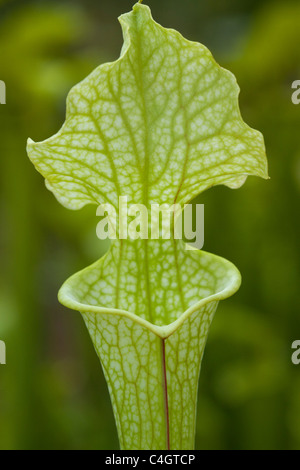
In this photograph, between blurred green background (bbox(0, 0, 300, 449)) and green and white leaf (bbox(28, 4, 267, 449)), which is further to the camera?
blurred green background (bbox(0, 0, 300, 449))

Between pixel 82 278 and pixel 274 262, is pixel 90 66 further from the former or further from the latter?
pixel 82 278

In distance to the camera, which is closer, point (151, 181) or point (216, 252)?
point (151, 181)

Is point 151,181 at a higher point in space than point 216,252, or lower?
higher

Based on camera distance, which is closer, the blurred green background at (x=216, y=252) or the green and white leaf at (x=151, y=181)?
the green and white leaf at (x=151, y=181)
